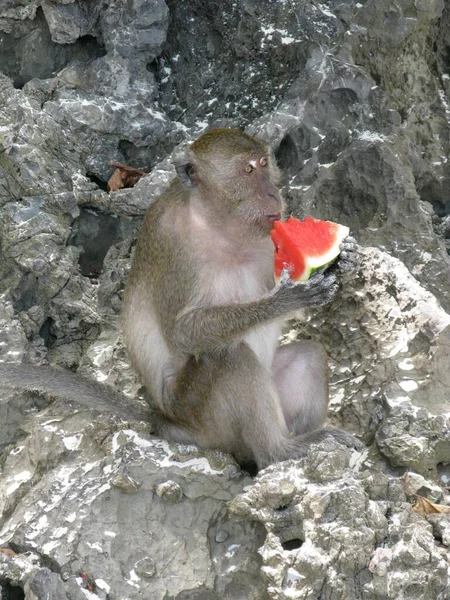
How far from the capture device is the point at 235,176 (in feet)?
15.3

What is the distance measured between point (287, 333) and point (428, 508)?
1622 millimetres

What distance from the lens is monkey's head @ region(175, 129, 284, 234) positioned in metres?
4.67

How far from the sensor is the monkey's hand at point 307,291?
14.6 ft

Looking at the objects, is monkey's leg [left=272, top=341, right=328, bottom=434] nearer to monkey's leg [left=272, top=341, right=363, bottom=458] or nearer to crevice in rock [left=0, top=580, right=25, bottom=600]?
monkey's leg [left=272, top=341, right=363, bottom=458]

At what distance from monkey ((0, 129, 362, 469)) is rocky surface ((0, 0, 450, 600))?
0.60 feet

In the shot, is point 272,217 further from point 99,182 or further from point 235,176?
point 99,182

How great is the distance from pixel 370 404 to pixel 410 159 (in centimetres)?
195

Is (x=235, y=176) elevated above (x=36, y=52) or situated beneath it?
elevated above

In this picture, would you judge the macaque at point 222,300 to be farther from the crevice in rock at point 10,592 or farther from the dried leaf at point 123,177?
the dried leaf at point 123,177

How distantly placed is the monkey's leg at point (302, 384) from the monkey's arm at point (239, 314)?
1.79ft

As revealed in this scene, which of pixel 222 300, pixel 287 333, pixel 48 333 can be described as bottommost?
pixel 48 333

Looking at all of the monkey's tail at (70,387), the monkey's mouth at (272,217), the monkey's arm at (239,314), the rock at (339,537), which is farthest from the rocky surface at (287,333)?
the monkey's mouth at (272,217)

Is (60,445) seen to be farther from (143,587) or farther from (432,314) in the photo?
(432,314)

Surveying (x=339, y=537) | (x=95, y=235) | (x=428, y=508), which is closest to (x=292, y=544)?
(x=339, y=537)
